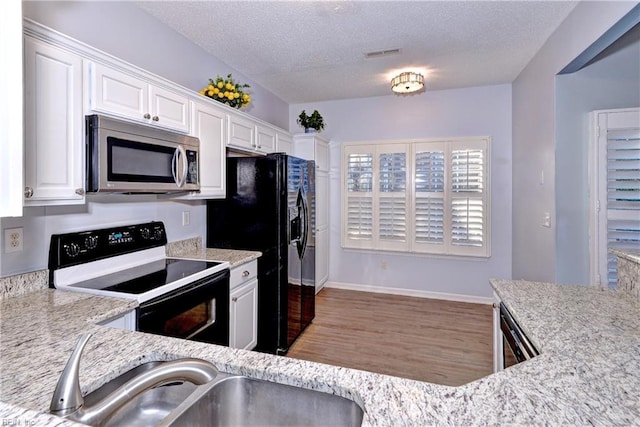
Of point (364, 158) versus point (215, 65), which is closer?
point (215, 65)

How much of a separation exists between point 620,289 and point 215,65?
3415mm

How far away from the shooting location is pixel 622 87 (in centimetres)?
250

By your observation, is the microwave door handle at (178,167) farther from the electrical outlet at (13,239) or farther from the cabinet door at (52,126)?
the electrical outlet at (13,239)

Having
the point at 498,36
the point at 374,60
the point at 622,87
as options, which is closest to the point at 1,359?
the point at 374,60

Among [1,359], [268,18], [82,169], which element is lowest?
[1,359]

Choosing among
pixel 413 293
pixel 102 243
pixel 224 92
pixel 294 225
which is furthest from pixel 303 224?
pixel 413 293

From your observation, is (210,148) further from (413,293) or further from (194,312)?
(413,293)

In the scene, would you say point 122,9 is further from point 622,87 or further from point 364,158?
point 622,87

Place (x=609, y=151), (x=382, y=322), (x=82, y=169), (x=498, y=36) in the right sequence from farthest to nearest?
(x=382, y=322) < (x=498, y=36) < (x=609, y=151) < (x=82, y=169)

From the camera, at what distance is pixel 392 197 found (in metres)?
4.27

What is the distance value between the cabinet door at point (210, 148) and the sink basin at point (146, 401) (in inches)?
61.4

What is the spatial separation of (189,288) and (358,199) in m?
2.97

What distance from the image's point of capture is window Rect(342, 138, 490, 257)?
156 inches

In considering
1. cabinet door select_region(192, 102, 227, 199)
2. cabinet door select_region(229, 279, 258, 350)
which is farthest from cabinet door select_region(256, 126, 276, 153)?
cabinet door select_region(229, 279, 258, 350)
